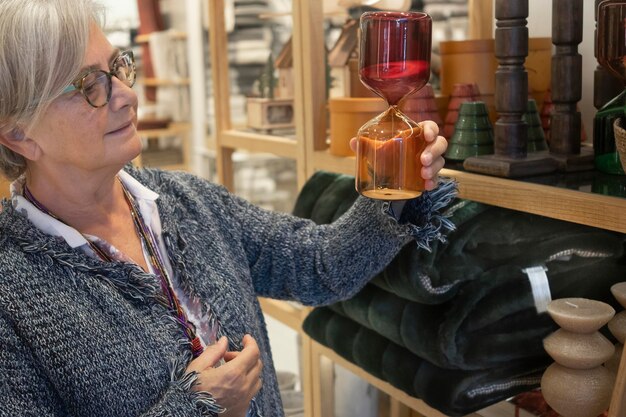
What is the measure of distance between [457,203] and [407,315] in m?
0.20

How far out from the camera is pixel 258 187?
4.60m

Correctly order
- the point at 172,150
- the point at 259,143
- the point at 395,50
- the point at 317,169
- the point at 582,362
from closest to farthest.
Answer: the point at 395,50 → the point at 582,362 → the point at 317,169 → the point at 259,143 → the point at 172,150

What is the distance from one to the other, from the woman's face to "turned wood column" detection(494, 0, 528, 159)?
545 mm

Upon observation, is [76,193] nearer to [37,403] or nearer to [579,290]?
[37,403]

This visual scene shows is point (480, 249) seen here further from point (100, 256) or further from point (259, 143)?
point (259, 143)

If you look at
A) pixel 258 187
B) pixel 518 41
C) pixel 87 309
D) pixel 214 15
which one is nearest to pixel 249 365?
pixel 87 309

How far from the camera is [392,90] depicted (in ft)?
3.21

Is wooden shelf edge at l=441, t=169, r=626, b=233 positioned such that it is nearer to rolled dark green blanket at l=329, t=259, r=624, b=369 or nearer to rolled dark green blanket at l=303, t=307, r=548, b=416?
rolled dark green blanket at l=329, t=259, r=624, b=369

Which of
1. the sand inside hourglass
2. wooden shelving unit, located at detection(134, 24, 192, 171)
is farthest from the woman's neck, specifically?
wooden shelving unit, located at detection(134, 24, 192, 171)

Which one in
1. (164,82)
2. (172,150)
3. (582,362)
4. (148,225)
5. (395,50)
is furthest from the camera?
(172,150)

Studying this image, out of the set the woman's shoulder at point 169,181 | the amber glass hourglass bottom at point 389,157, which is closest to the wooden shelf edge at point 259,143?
the woman's shoulder at point 169,181

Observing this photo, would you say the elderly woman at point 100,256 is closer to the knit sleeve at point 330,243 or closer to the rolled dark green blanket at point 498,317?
the knit sleeve at point 330,243

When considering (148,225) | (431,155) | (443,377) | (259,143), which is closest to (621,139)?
(431,155)

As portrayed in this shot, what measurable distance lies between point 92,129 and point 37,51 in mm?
128
